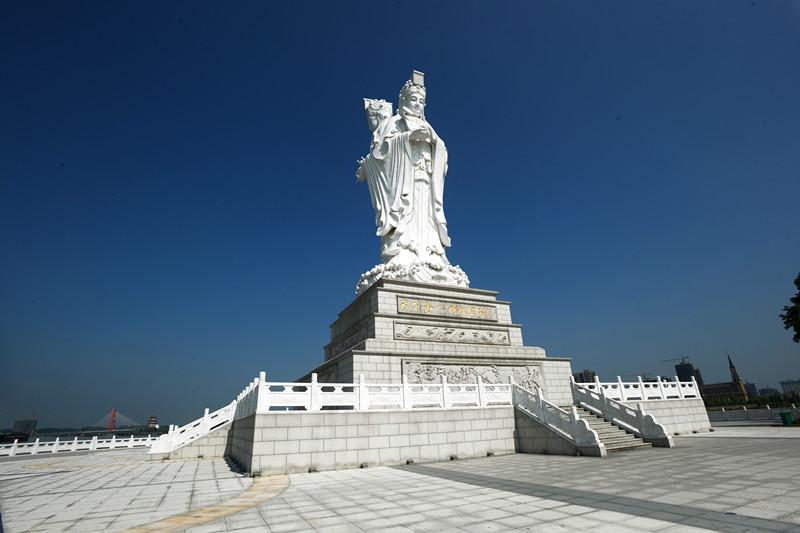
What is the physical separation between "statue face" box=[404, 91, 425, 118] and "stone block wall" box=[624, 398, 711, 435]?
14.4 meters

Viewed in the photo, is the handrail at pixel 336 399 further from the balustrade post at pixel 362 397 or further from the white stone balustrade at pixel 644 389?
the white stone balustrade at pixel 644 389

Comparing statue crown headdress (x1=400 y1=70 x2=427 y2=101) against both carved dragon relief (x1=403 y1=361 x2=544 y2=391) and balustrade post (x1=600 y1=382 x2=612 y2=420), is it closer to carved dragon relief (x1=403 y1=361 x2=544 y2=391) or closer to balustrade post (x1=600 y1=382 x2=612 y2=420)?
carved dragon relief (x1=403 y1=361 x2=544 y2=391)

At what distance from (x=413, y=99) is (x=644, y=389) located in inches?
586

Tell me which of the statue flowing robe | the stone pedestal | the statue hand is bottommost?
the stone pedestal

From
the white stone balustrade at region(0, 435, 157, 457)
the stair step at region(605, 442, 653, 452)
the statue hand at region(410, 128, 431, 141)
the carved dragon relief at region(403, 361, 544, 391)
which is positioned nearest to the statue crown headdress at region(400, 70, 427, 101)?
the statue hand at region(410, 128, 431, 141)

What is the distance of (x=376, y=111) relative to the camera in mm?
19203

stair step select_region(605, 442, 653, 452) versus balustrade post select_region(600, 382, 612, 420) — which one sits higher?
balustrade post select_region(600, 382, 612, 420)

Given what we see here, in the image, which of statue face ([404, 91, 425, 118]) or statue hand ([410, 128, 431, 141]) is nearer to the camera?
statue hand ([410, 128, 431, 141])

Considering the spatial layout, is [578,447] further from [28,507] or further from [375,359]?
[28,507]

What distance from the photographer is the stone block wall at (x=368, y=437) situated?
7.46m

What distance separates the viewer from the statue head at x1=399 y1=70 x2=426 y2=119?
1853 cm

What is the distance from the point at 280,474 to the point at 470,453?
4.34 metres

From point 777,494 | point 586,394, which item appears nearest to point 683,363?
point 586,394

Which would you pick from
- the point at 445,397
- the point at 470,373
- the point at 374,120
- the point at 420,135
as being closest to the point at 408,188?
the point at 420,135
